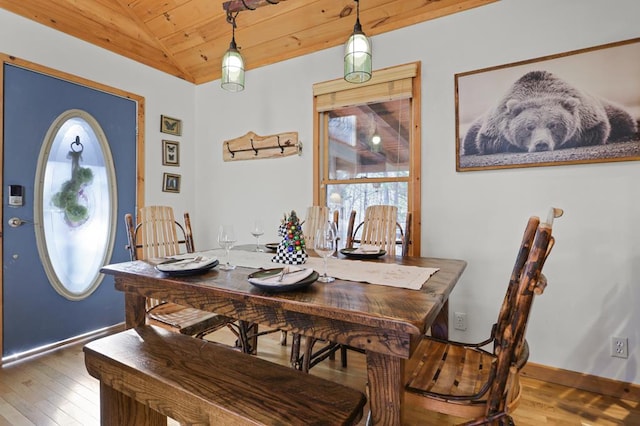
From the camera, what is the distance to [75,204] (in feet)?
8.69

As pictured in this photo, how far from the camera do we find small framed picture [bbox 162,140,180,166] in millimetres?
3338

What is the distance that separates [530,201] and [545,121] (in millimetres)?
528

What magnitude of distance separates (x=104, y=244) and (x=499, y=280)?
325cm

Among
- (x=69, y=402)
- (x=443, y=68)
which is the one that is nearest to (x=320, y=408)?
(x=69, y=402)

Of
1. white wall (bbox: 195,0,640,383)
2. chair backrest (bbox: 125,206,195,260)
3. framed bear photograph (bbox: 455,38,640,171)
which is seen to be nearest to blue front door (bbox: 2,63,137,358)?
chair backrest (bbox: 125,206,195,260)

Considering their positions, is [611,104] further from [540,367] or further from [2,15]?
[2,15]

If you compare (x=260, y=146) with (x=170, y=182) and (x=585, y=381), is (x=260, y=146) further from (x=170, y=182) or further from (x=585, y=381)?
(x=585, y=381)

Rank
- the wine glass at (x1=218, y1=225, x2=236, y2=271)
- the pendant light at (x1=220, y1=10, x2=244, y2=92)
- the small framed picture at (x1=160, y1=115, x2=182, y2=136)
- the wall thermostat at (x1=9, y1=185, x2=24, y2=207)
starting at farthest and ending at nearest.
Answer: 1. the small framed picture at (x1=160, y1=115, x2=182, y2=136)
2. the wall thermostat at (x1=9, y1=185, x2=24, y2=207)
3. the pendant light at (x1=220, y1=10, x2=244, y2=92)
4. the wine glass at (x1=218, y1=225, x2=236, y2=271)

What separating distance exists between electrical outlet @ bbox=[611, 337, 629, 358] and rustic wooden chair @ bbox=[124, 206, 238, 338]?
231cm

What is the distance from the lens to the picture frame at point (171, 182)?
334 cm

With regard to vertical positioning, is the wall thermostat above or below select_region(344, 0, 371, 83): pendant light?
below

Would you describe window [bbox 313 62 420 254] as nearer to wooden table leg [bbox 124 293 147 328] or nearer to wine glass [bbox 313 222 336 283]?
wine glass [bbox 313 222 336 283]

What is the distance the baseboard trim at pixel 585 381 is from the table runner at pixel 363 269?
1.33 meters

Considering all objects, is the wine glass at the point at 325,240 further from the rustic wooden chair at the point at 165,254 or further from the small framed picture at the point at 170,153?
the small framed picture at the point at 170,153
